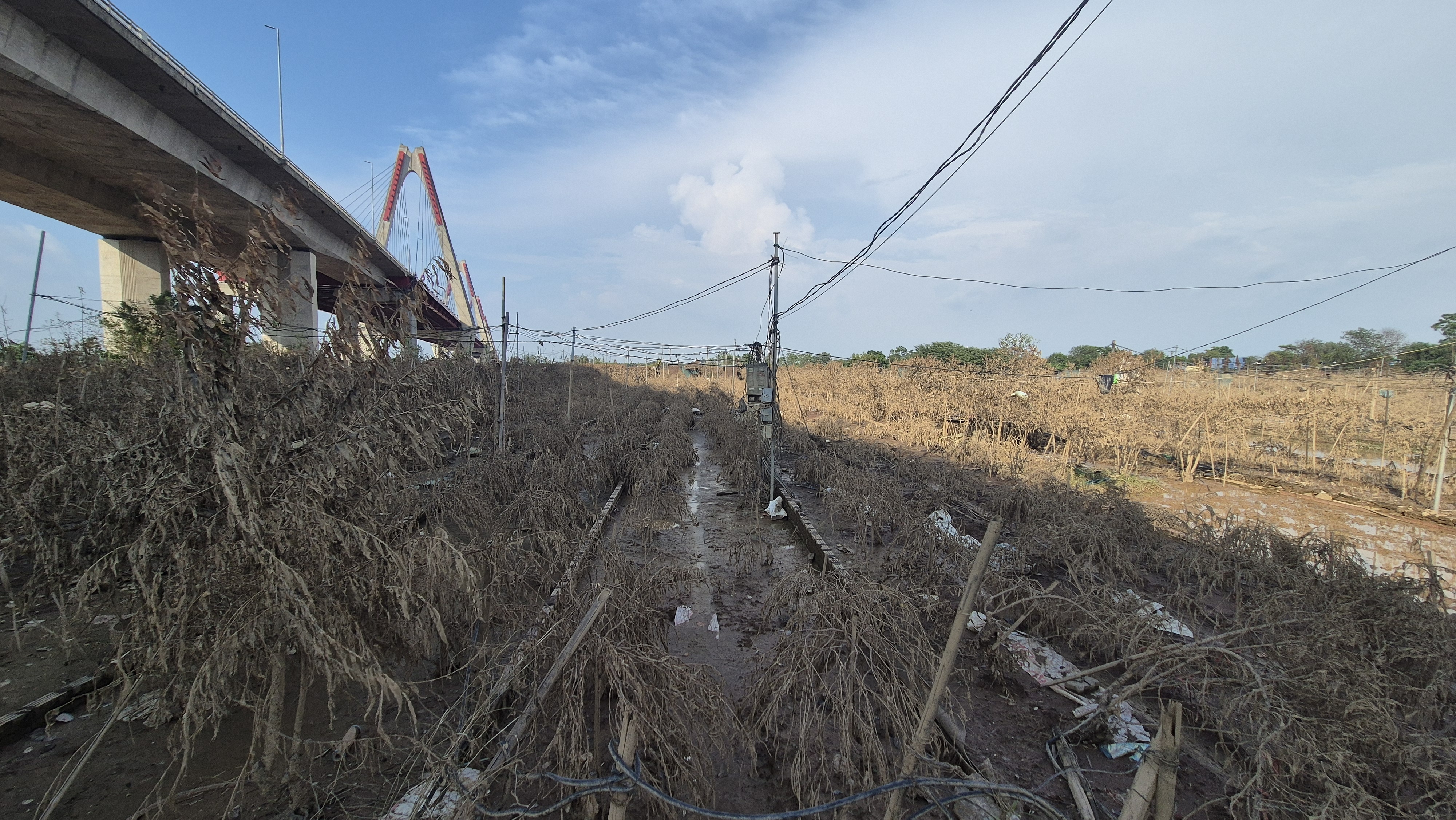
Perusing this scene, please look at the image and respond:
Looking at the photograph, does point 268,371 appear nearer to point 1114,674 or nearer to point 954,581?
point 954,581

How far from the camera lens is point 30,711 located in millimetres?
3936

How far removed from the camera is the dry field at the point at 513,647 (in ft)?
8.87

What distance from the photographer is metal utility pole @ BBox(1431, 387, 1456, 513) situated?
9.88 m

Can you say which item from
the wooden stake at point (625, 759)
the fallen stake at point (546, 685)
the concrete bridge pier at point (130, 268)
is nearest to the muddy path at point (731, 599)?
the fallen stake at point (546, 685)

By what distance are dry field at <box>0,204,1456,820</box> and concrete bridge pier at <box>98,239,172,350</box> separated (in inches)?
596

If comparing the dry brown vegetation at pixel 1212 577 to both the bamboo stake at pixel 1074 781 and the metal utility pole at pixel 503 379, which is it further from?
the metal utility pole at pixel 503 379

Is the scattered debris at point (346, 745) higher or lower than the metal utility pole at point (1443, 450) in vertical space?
lower

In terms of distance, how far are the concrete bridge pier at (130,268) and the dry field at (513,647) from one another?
15128mm

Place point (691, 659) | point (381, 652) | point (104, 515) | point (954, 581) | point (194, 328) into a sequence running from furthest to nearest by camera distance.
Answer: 1. point (954, 581)
2. point (691, 659)
3. point (104, 515)
4. point (381, 652)
5. point (194, 328)

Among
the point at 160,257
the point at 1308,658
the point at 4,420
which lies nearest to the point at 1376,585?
the point at 1308,658

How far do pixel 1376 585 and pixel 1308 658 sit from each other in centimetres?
159

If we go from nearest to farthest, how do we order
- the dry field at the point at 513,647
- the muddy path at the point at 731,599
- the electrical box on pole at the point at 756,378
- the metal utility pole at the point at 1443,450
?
the dry field at the point at 513,647 < the muddy path at the point at 731,599 < the metal utility pole at the point at 1443,450 < the electrical box on pole at the point at 756,378

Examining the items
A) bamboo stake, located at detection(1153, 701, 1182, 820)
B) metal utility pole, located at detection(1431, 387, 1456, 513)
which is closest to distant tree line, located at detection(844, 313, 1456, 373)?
metal utility pole, located at detection(1431, 387, 1456, 513)

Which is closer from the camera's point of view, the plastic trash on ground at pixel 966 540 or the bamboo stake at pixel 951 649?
the bamboo stake at pixel 951 649
